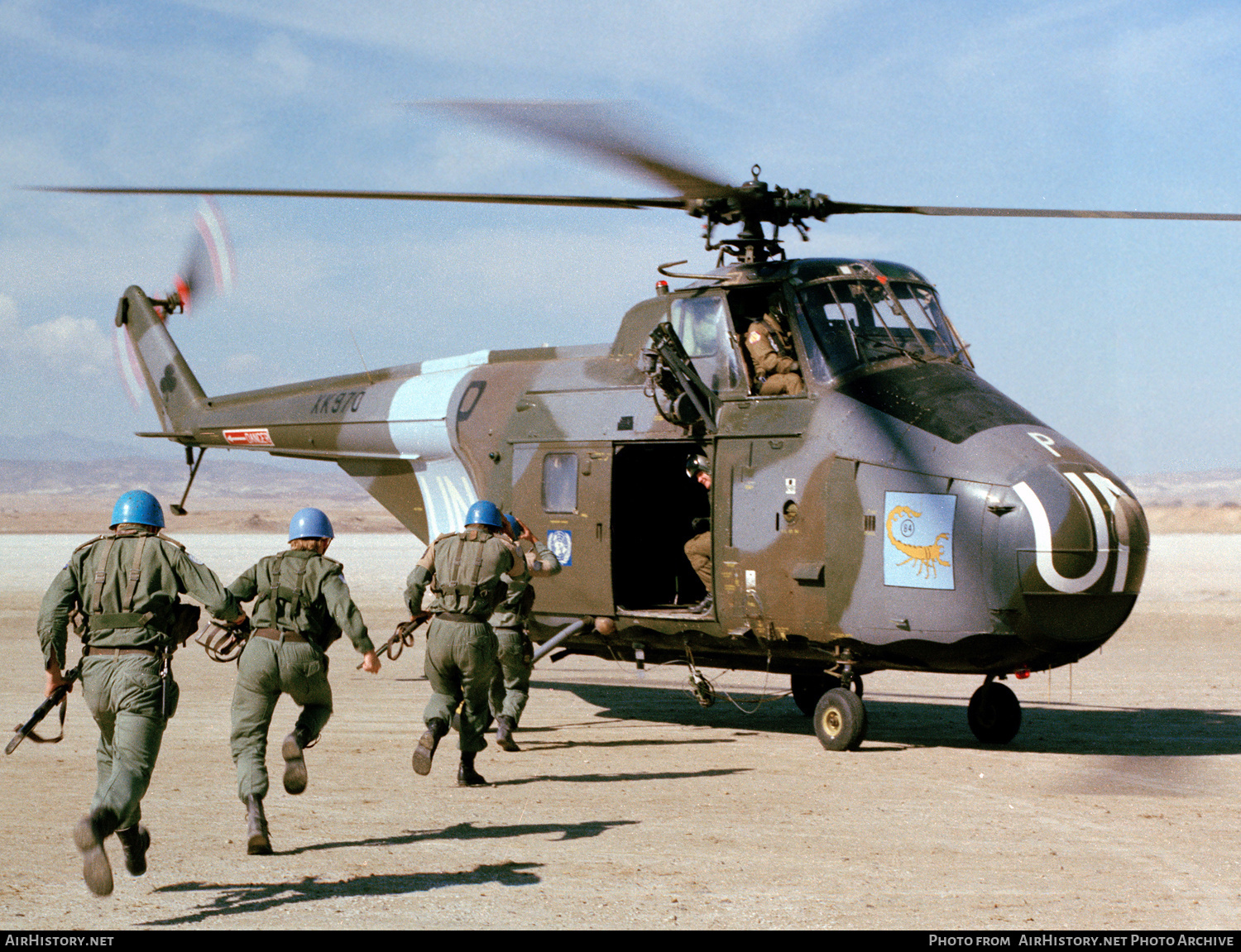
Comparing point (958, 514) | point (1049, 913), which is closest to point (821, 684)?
point (958, 514)

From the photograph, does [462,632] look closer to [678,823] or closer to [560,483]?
[678,823]

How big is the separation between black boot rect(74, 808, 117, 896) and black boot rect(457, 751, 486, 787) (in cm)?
373

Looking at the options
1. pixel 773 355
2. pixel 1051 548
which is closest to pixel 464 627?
pixel 773 355

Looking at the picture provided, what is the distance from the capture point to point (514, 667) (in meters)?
11.7

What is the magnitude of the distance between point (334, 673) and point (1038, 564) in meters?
10.6

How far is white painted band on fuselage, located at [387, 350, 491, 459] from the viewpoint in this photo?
13625 mm

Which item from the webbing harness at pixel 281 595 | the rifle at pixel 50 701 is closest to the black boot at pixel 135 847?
the rifle at pixel 50 701

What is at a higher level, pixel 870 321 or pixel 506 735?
pixel 870 321

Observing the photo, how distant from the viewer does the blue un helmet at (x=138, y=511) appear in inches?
271

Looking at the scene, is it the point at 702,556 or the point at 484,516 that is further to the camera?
the point at 702,556

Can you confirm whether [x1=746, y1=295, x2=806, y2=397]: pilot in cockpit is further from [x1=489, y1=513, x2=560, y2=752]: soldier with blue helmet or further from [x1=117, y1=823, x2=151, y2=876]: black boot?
[x1=117, y1=823, x2=151, y2=876]: black boot

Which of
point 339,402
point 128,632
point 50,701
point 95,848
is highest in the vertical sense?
point 339,402

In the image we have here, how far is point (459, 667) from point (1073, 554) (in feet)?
14.1

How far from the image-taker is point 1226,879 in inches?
266
